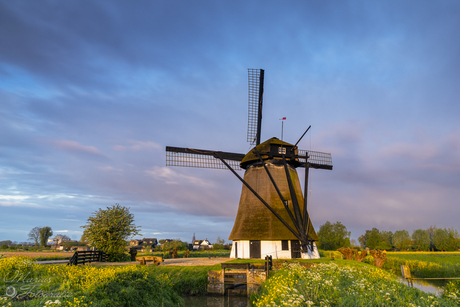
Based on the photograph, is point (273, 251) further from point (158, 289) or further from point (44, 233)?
point (44, 233)

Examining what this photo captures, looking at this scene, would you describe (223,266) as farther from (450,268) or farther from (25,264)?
(450,268)

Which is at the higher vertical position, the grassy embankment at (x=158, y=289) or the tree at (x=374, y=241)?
the grassy embankment at (x=158, y=289)

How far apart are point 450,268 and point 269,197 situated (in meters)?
22.9

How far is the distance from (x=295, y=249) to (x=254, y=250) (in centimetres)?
307

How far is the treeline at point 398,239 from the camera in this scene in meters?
68.4

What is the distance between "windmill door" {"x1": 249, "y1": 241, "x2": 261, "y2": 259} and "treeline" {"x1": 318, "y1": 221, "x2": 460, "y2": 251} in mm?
51007

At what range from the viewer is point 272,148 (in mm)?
23969

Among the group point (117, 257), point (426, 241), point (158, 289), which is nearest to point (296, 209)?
point (158, 289)

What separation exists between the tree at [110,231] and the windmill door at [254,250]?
34.4 ft

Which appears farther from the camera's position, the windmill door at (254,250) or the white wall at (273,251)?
the windmill door at (254,250)

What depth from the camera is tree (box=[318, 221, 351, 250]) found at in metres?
67.6

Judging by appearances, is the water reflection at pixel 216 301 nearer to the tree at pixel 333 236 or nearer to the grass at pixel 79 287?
the grass at pixel 79 287

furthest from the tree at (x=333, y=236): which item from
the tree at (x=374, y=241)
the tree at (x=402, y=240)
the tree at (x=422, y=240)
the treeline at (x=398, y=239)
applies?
the tree at (x=402, y=240)

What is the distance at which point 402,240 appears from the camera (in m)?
95.6
